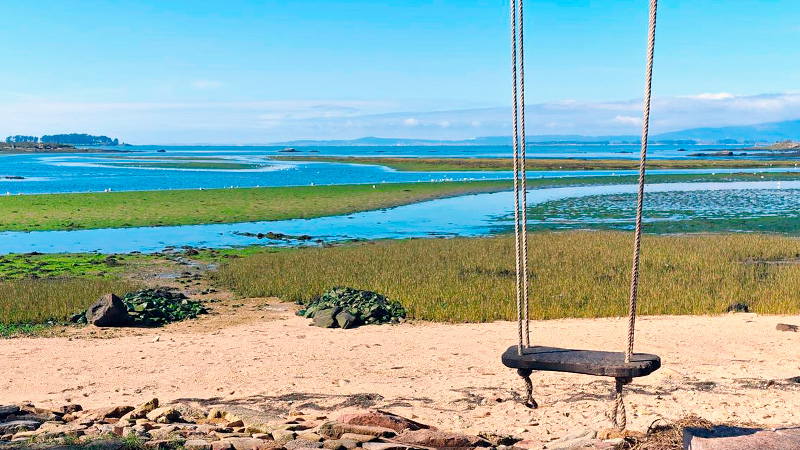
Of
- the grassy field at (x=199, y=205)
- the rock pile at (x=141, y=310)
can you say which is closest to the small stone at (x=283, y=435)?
the rock pile at (x=141, y=310)

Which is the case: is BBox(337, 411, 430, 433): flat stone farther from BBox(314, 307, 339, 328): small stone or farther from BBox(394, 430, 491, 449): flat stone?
BBox(314, 307, 339, 328): small stone

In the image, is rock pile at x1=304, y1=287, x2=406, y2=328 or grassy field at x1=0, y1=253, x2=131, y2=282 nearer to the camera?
rock pile at x1=304, y1=287, x2=406, y2=328

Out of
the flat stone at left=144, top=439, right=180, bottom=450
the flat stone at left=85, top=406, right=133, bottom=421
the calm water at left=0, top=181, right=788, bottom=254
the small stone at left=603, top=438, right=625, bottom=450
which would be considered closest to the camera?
the small stone at left=603, top=438, right=625, bottom=450

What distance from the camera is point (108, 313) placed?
16938mm

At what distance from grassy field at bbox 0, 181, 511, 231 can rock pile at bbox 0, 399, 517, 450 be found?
30.2m

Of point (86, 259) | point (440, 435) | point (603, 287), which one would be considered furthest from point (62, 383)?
point (86, 259)

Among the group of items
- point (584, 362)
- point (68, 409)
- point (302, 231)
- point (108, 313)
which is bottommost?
point (302, 231)

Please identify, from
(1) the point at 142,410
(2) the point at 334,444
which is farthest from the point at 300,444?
(1) the point at 142,410

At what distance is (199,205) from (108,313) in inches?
1263

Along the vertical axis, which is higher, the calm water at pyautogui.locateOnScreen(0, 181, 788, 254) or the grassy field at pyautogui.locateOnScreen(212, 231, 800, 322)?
the grassy field at pyautogui.locateOnScreen(212, 231, 800, 322)

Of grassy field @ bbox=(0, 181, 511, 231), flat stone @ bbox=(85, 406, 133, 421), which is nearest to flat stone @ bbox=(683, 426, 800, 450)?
flat stone @ bbox=(85, 406, 133, 421)

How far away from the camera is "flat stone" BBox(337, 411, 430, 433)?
916 cm

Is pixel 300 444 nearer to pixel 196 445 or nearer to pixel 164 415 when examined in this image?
pixel 196 445

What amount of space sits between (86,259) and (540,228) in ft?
63.8
